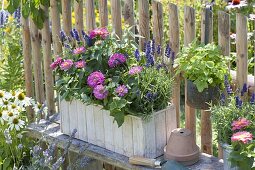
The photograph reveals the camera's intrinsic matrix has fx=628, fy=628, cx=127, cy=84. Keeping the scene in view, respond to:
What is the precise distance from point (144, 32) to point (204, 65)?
2.27 ft

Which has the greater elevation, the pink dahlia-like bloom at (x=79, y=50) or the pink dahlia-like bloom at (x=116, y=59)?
the pink dahlia-like bloom at (x=79, y=50)

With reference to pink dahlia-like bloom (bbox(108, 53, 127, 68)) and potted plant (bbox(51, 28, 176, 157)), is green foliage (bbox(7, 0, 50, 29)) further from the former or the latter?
pink dahlia-like bloom (bbox(108, 53, 127, 68))

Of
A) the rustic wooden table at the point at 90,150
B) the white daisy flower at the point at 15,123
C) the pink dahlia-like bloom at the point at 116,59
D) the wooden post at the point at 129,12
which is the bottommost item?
the rustic wooden table at the point at 90,150

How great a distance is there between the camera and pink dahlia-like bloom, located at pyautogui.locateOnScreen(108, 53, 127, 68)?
12.0 feet

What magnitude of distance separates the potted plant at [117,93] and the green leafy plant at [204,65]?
17cm

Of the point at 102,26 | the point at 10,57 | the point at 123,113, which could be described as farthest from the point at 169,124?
the point at 10,57

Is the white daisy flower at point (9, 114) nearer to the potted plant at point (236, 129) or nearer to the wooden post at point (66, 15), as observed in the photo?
the wooden post at point (66, 15)

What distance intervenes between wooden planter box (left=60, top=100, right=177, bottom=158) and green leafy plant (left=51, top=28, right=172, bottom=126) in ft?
0.22

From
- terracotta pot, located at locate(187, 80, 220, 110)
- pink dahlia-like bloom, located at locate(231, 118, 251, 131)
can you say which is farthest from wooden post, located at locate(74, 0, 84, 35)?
pink dahlia-like bloom, located at locate(231, 118, 251, 131)

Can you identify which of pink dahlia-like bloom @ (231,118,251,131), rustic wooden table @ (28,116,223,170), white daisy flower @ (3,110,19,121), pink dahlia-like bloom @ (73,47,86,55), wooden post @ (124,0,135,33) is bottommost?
rustic wooden table @ (28,116,223,170)

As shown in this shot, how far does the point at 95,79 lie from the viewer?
3.61 metres

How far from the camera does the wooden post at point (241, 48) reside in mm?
3484

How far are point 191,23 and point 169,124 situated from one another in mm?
618

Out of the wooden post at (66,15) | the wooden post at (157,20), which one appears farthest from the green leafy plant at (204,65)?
the wooden post at (66,15)
